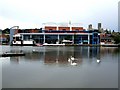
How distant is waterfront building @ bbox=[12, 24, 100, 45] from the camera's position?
86019 millimetres

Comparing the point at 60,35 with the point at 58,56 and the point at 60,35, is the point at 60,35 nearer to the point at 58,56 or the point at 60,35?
the point at 60,35

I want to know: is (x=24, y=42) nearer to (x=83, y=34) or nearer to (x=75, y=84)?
(x=83, y=34)

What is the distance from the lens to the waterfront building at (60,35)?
86.0 m

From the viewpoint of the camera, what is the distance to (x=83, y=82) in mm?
13930

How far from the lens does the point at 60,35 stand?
8738 centimetres

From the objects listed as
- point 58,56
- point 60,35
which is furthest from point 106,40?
point 58,56

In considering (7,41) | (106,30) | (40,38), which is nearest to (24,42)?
(40,38)

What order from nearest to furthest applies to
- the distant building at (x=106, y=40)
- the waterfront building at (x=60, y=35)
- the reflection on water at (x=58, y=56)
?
the reflection on water at (x=58, y=56)
the waterfront building at (x=60, y=35)
the distant building at (x=106, y=40)

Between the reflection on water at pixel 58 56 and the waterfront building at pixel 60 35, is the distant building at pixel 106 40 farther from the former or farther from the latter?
the reflection on water at pixel 58 56

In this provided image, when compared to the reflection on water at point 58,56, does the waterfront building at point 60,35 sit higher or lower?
higher

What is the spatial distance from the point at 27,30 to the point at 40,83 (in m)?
78.1

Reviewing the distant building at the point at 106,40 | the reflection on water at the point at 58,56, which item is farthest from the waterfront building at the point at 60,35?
the reflection on water at the point at 58,56

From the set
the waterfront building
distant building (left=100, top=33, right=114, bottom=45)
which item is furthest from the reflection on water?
distant building (left=100, top=33, right=114, bottom=45)

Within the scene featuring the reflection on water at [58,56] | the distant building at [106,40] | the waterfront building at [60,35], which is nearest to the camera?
the reflection on water at [58,56]
